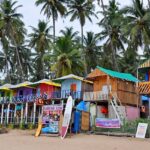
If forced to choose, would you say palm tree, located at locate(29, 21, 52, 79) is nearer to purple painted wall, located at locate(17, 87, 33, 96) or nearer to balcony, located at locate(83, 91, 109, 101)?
purple painted wall, located at locate(17, 87, 33, 96)

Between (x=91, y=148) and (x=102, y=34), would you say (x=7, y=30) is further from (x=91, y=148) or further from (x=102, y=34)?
(x=91, y=148)

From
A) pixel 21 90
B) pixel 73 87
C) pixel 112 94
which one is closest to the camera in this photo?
pixel 112 94

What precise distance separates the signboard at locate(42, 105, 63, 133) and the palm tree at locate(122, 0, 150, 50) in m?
14.4

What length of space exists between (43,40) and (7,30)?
20.2 ft

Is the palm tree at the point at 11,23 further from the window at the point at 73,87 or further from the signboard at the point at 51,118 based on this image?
the signboard at the point at 51,118

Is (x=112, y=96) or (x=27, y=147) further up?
(x=112, y=96)

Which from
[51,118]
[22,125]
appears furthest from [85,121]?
[22,125]

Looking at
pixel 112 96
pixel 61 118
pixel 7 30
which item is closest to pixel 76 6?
pixel 7 30

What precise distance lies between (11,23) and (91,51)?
13400mm

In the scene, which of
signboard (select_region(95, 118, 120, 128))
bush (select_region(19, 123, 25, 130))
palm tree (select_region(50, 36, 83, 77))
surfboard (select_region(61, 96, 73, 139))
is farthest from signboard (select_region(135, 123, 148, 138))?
palm tree (select_region(50, 36, 83, 77))

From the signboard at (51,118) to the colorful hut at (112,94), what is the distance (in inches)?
183

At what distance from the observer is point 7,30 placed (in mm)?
51000

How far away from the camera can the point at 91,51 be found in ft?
180

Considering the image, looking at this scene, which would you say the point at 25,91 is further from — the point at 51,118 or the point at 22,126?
the point at 51,118
